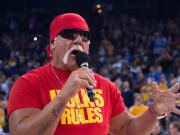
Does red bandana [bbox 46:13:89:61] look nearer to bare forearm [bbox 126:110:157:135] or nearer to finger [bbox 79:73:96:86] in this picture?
finger [bbox 79:73:96:86]

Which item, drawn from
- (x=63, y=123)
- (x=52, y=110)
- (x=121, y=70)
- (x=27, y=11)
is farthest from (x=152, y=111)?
(x=27, y=11)

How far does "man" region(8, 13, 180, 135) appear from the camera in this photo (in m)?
1.82

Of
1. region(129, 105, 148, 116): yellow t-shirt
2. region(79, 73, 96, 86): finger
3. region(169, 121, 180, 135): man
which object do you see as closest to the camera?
region(79, 73, 96, 86): finger

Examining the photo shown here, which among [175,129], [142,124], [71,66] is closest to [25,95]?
[71,66]

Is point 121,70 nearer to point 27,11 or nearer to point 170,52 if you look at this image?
point 170,52

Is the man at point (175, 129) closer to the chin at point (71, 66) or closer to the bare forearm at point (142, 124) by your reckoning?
the bare forearm at point (142, 124)

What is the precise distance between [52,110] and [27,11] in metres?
17.0

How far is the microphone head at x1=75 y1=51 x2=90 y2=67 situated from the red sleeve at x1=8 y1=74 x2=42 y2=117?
0.31m

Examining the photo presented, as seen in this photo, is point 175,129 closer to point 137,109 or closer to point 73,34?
point 137,109

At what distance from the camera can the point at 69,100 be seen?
211 centimetres

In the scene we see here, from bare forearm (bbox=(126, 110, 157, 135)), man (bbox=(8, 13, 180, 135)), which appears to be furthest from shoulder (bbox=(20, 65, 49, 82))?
bare forearm (bbox=(126, 110, 157, 135))

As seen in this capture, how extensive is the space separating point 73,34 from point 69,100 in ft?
1.40

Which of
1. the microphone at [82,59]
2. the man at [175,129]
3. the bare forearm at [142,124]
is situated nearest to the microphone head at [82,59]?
the microphone at [82,59]

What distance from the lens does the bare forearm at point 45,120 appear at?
1.81 m
